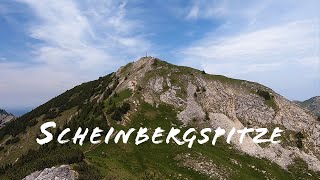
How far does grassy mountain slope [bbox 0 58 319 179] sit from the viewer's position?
81.9 meters

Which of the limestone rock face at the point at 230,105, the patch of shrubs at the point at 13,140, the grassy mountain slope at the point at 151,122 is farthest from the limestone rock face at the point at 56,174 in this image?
the patch of shrubs at the point at 13,140

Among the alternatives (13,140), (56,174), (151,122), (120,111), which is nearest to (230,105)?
(151,122)

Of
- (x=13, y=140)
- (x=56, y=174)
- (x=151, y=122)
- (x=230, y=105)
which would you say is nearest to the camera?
(x=56, y=174)

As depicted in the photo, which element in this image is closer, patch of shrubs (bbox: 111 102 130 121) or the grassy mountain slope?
the grassy mountain slope

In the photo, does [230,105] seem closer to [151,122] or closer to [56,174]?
[151,122]

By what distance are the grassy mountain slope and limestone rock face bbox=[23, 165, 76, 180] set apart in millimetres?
1794

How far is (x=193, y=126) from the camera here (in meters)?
110

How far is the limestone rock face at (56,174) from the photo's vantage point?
229 feet

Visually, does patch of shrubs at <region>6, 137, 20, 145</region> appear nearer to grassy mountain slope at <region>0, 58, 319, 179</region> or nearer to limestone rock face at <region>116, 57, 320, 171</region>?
grassy mountain slope at <region>0, 58, 319, 179</region>

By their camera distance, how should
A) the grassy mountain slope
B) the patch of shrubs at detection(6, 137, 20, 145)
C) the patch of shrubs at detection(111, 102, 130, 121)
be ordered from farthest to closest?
the patch of shrubs at detection(6, 137, 20, 145), the patch of shrubs at detection(111, 102, 130, 121), the grassy mountain slope

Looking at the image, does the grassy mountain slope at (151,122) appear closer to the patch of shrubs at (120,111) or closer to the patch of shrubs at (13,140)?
the patch of shrubs at (13,140)

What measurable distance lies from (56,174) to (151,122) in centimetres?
4038

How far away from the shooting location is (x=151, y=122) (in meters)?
106

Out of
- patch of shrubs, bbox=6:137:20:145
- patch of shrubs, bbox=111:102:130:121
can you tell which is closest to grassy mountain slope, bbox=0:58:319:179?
patch of shrubs, bbox=6:137:20:145
